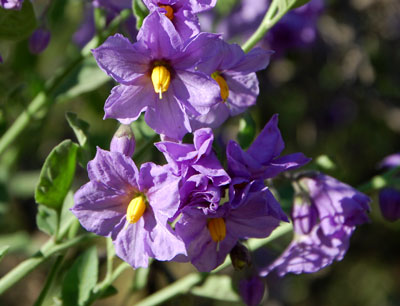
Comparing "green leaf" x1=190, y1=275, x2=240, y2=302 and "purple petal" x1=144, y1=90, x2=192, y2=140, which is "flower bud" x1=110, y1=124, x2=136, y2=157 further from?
"green leaf" x1=190, y1=275, x2=240, y2=302

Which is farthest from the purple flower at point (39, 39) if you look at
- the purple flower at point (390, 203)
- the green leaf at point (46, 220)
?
the purple flower at point (390, 203)

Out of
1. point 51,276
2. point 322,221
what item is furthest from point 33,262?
point 322,221

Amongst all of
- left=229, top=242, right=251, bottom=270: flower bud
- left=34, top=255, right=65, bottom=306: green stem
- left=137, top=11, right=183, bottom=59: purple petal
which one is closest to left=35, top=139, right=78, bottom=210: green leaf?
left=34, top=255, right=65, bottom=306: green stem

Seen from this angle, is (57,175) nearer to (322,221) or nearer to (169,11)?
(169,11)

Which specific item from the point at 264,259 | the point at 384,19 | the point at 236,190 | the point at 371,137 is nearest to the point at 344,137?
the point at 371,137

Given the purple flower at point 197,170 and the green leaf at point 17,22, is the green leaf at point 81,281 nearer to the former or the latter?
the purple flower at point 197,170

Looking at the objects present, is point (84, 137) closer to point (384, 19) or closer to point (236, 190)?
point (236, 190)
